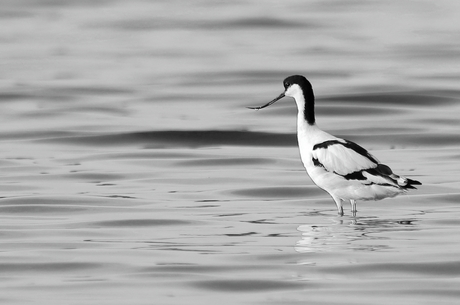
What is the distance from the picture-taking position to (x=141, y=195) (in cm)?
1591

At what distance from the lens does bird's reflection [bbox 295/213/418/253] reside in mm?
12164

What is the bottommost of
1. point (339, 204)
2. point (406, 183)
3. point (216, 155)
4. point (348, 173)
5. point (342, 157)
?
point (216, 155)

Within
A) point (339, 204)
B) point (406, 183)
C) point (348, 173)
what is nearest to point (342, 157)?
point (348, 173)

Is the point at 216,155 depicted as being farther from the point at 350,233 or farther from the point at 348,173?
the point at 350,233

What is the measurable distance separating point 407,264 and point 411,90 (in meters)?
16.2

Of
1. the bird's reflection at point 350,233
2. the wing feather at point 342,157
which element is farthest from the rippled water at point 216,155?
the wing feather at point 342,157

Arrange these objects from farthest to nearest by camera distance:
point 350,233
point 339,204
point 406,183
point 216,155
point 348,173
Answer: point 216,155, point 339,204, point 348,173, point 406,183, point 350,233

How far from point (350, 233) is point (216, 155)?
712 centimetres

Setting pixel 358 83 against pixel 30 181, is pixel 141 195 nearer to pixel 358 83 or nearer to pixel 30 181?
pixel 30 181

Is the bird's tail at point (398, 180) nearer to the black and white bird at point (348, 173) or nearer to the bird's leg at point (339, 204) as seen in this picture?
the black and white bird at point (348, 173)

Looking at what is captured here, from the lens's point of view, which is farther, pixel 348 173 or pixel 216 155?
pixel 216 155

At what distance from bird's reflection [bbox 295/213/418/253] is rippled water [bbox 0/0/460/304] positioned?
0.04 metres

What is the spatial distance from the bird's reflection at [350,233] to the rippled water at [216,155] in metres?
0.04

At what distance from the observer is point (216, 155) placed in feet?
65.2
